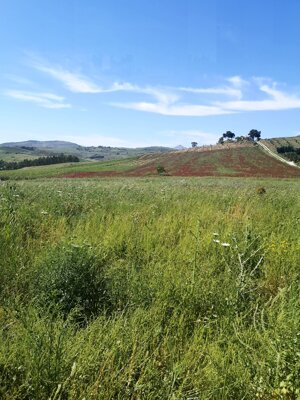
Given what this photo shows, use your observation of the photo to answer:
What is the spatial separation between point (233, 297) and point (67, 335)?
1.93m

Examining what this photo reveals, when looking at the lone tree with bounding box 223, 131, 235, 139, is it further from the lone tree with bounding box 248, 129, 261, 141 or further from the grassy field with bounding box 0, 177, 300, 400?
the grassy field with bounding box 0, 177, 300, 400

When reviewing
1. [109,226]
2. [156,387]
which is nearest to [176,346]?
[156,387]

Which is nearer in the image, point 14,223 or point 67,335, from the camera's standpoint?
point 67,335

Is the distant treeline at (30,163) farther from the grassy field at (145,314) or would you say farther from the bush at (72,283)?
the bush at (72,283)

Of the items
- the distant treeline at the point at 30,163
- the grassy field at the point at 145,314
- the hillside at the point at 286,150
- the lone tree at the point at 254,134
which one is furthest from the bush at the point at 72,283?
the lone tree at the point at 254,134

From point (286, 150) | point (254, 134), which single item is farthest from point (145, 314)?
point (254, 134)

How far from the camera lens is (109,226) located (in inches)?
259

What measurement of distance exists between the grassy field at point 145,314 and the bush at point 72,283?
16 millimetres

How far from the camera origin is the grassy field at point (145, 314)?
254cm

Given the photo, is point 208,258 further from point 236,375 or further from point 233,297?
point 236,375

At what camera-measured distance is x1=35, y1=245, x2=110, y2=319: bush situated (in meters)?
3.74

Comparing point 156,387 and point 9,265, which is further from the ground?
point 9,265

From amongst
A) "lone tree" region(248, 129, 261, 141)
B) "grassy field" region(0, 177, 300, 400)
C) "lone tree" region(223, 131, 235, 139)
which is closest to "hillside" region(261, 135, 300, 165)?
"lone tree" region(248, 129, 261, 141)

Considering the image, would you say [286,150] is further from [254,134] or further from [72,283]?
[72,283]
